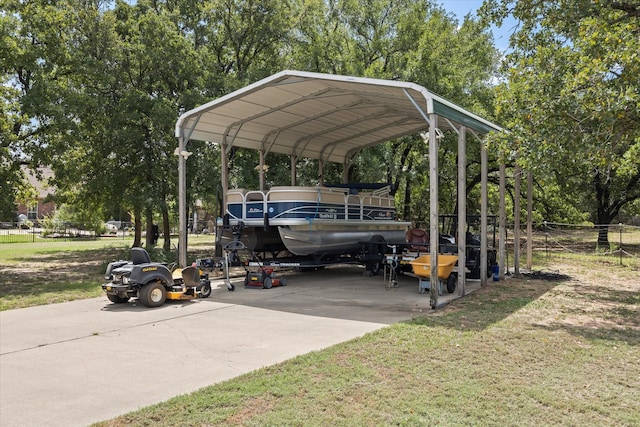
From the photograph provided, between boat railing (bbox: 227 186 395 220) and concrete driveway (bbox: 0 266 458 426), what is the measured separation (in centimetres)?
264

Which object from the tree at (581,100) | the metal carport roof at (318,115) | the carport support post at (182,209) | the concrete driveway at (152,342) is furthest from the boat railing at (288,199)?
the tree at (581,100)

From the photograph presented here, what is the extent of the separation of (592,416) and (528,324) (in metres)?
3.98

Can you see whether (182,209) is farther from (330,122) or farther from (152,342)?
(152,342)

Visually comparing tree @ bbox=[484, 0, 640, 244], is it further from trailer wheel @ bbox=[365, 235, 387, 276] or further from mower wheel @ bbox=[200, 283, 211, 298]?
mower wheel @ bbox=[200, 283, 211, 298]

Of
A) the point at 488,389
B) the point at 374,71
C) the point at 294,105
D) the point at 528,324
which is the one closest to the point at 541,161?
the point at 528,324

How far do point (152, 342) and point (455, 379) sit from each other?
4307 millimetres

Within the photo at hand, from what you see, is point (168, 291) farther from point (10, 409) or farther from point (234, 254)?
point (10, 409)

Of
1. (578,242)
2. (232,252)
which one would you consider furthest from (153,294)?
(578,242)

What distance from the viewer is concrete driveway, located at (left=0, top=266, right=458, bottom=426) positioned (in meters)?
4.94

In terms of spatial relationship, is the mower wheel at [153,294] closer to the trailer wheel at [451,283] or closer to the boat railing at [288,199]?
the boat railing at [288,199]

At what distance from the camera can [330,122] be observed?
1706 cm

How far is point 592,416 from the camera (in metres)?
4.34

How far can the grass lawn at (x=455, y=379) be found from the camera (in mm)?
4316

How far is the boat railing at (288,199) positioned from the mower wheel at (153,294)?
4.31 metres
